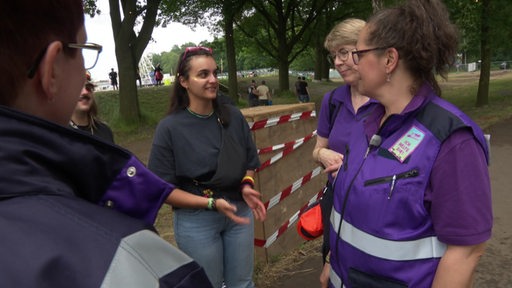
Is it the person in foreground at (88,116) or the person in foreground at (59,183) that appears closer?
the person in foreground at (59,183)

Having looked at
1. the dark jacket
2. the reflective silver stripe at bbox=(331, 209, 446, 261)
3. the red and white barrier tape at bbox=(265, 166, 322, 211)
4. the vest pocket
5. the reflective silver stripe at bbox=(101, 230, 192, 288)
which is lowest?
the red and white barrier tape at bbox=(265, 166, 322, 211)

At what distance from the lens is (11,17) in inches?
32.3

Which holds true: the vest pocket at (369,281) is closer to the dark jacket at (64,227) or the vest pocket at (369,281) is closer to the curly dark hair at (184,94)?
the dark jacket at (64,227)

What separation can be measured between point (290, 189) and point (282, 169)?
0.31 metres

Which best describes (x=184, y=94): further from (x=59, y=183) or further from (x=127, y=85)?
(x=127, y=85)

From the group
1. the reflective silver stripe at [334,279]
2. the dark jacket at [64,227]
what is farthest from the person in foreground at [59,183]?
the reflective silver stripe at [334,279]

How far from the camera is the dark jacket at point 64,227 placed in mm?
693

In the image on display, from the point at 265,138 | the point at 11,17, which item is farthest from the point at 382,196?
the point at 265,138

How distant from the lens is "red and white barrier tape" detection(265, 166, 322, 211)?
4.24m

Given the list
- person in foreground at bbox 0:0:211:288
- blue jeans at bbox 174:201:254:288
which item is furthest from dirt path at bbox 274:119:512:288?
person in foreground at bbox 0:0:211:288

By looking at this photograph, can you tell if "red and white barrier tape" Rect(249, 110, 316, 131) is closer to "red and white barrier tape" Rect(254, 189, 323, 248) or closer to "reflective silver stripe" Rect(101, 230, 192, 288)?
"red and white barrier tape" Rect(254, 189, 323, 248)

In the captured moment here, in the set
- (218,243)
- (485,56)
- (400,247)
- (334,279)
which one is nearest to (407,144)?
(400,247)

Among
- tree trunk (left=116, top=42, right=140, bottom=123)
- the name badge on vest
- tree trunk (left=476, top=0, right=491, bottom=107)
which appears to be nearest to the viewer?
the name badge on vest

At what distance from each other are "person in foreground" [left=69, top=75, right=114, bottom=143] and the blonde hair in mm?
2004
